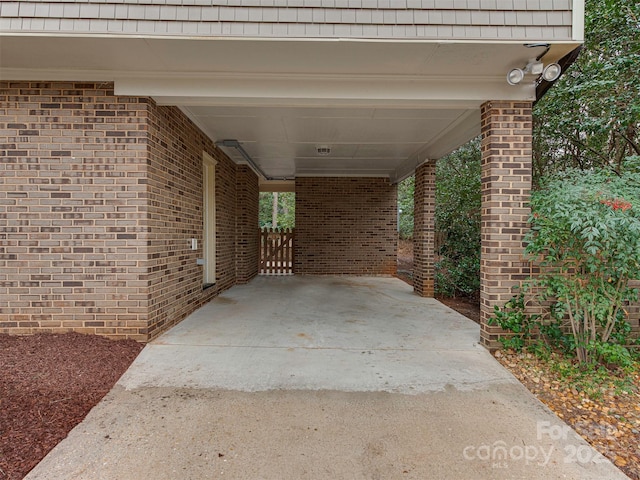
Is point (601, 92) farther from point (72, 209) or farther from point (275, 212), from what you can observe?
point (275, 212)

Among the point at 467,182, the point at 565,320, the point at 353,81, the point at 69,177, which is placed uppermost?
the point at 353,81

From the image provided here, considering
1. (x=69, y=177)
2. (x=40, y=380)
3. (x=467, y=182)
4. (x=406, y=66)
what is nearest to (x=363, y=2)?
(x=406, y=66)

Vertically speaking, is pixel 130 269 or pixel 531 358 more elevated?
pixel 130 269

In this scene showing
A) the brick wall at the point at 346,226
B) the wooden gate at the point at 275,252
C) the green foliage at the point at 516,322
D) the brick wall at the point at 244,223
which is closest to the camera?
the green foliage at the point at 516,322

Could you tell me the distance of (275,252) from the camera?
36.3 ft

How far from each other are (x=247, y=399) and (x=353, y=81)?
3314mm

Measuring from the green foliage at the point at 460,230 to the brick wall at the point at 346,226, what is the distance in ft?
6.80

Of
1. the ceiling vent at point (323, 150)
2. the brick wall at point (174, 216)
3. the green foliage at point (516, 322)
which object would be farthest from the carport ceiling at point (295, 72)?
the green foliage at point (516, 322)

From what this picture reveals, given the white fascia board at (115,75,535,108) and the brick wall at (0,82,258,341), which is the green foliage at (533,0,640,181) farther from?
the brick wall at (0,82,258,341)

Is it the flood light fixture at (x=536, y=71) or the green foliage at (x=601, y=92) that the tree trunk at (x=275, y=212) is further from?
the flood light fixture at (x=536, y=71)

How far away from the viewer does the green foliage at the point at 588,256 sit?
2879 mm

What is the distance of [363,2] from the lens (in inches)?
119

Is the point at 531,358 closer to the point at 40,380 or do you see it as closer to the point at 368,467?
the point at 368,467

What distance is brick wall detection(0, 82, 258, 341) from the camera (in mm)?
3670
